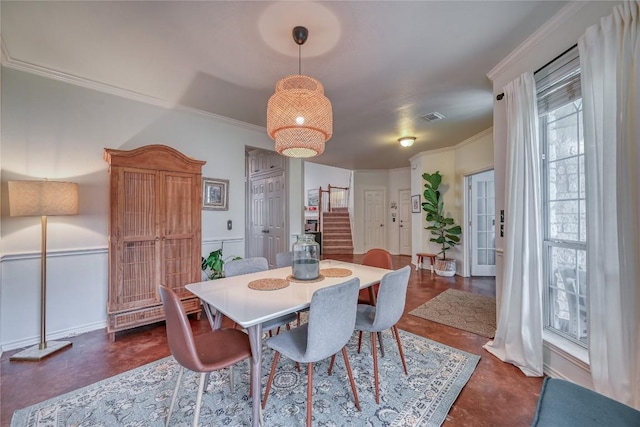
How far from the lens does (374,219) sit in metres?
7.68

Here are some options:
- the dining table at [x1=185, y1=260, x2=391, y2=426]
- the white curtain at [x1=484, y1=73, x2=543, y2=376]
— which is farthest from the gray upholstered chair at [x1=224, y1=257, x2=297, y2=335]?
the white curtain at [x1=484, y1=73, x2=543, y2=376]

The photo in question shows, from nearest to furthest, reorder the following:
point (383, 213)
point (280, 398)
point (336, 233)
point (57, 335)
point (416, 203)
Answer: point (280, 398), point (57, 335), point (416, 203), point (383, 213), point (336, 233)

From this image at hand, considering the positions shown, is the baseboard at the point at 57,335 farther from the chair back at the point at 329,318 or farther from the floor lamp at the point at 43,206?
the chair back at the point at 329,318

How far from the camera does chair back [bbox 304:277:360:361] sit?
1.30 metres

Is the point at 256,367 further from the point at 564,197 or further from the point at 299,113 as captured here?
the point at 564,197

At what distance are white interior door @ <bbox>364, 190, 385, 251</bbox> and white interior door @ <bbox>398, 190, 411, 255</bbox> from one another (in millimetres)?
573

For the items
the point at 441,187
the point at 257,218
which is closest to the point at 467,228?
the point at 441,187

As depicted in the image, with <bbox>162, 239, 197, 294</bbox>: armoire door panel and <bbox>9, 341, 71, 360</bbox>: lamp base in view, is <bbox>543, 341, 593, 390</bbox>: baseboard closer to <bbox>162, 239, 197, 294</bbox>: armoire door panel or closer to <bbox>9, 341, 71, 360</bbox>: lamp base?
<bbox>162, 239, 197, 294</bbox>: armoire door panel

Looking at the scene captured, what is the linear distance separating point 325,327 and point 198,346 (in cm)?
78

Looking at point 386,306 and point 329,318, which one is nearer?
point 329,318

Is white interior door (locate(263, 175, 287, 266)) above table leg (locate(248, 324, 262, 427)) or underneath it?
above

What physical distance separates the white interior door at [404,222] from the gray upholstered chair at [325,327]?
20.2 ft

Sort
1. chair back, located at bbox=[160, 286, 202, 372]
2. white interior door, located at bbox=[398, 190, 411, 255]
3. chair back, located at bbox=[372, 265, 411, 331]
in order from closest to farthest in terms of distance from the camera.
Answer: chair back, located at bbox=[160, 286, 202, 372] → chair back, located at bbox=[372, 265, 411, 331] → white interior door, located at bbox=[398, 190, 411, 255]

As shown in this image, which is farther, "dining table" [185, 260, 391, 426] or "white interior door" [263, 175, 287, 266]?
"white interior door" [263, 175, 287, 266]
